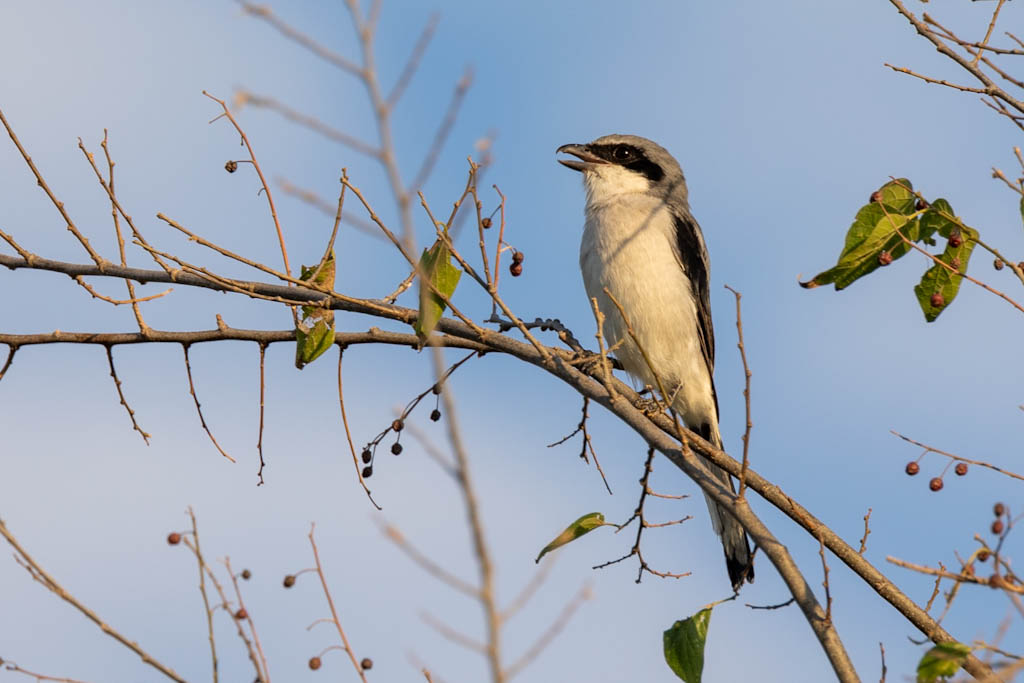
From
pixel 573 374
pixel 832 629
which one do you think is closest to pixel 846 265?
pixel 573 374

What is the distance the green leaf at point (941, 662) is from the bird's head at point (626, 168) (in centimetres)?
440

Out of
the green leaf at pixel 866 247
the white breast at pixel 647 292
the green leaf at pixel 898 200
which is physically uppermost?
the white breast at pixel 647 292

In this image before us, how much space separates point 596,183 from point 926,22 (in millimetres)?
2589

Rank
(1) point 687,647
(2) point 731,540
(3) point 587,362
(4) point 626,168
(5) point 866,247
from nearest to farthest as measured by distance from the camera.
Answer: (1) point 687,647, (5) point 866,247, (3) point 587,362, (2) point 731,540, (4) point 626,168

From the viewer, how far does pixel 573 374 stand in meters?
4.46

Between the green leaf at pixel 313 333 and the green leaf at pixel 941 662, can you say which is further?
the green leaf at pixel 313 333

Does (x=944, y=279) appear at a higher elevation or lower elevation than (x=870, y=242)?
lower

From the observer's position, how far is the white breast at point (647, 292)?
638cm

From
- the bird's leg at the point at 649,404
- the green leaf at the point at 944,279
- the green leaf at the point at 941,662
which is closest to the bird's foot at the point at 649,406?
the bird's leg at the point at 649,404

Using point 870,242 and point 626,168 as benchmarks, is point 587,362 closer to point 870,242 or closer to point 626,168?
point 870,242

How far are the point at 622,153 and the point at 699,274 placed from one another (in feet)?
3.52

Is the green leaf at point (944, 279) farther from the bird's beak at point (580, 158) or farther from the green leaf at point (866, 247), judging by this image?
the bird's beak at point (580, 158)

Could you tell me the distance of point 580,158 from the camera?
7.29 m

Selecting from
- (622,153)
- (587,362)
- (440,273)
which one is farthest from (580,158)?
(440,273)
